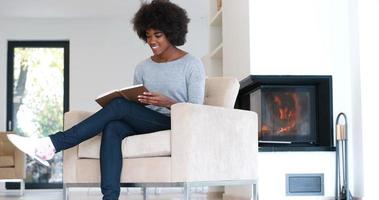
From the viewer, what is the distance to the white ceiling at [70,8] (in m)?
7.96

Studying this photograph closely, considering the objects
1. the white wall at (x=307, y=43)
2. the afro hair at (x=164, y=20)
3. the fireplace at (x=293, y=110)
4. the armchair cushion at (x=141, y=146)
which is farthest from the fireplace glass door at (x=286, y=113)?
the armchair cushion at (x=141, y=146)

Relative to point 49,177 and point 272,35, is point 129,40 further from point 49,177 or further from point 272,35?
point 272,35

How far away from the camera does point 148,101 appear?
2.92 metres

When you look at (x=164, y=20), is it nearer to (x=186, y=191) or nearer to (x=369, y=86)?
(x=186, y=191)

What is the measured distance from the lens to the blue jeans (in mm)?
2844

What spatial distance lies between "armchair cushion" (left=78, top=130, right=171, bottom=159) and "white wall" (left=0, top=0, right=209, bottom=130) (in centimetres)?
582

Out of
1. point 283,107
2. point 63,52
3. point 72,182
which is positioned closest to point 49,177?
point 63,52

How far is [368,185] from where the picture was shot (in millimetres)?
3949

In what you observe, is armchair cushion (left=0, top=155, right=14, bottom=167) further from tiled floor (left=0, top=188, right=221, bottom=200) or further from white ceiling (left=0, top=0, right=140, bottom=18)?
white ceiling (left=0, top=0, right=140, bottom=18)

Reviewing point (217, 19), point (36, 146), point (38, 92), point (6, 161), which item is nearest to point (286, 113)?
point (217, 19)

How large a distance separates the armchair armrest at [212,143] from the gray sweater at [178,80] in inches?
6.4

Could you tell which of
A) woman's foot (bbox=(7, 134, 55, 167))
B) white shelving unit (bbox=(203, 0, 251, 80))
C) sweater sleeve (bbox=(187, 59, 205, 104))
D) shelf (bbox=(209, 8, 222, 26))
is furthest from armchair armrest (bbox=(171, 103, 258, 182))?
shelf (bbox=(209, 8, 222, 26))

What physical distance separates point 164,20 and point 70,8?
538cm

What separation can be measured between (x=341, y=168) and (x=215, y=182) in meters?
1.40
